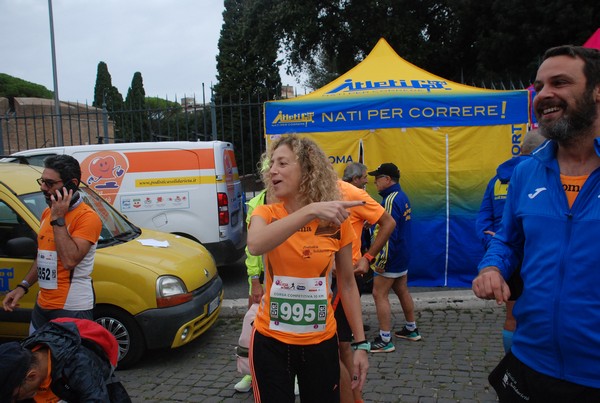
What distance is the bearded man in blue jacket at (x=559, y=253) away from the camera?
5.40 feet

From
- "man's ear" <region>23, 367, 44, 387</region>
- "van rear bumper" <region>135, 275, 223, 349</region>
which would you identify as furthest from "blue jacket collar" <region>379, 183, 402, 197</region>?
"man's ear" <region>23, 367, 44, 387</region>

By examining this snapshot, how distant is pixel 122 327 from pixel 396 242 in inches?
109

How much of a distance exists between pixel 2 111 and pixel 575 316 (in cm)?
2921

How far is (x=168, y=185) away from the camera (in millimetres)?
7215

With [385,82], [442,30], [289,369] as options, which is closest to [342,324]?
[289,369]

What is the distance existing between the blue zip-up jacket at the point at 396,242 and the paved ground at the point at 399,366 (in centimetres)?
87

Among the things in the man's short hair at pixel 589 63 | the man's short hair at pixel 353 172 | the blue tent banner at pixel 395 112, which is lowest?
the man's short hair at pixel 353 172

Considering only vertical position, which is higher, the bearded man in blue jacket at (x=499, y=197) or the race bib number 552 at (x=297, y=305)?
the bearded man in blue jacket at (x=499, y=197)

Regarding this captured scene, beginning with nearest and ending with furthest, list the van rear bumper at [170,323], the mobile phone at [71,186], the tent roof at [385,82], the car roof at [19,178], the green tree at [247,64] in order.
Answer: the mobile phone at [71,186] → the van rear bumper at [170,323] → the car roof at [19,178] → the tent roof at [385,82] → the green tree at [247,64]

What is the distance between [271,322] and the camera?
7.84 ft

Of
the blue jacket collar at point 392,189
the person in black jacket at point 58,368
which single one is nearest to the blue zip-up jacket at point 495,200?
the blue jacket collar at point 392,189

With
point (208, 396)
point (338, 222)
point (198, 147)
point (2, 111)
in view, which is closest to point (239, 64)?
point (2, 111)

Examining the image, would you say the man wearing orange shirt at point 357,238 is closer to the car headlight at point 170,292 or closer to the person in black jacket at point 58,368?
the person in black jacket at point 58,368

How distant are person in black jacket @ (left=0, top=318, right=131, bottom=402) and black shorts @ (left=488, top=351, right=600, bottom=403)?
1.81m
